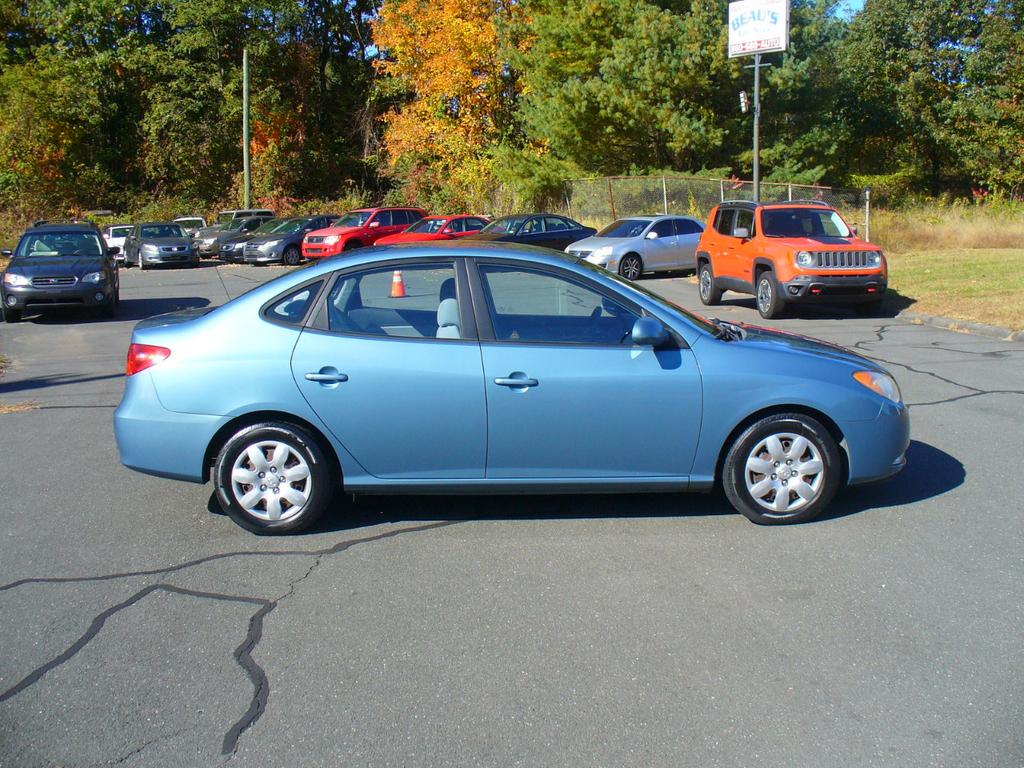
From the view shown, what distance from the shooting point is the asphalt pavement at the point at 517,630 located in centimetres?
345

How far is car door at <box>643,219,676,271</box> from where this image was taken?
74.5 ft

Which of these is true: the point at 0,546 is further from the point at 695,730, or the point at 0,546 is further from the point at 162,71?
the point at 162,71

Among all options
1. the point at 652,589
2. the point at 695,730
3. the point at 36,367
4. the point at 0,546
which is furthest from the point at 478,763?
the point at 36,367

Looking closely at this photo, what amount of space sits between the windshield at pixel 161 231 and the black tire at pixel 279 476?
27.5 metres

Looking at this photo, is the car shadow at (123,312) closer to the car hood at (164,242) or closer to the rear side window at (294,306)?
the car hood at (164,242)

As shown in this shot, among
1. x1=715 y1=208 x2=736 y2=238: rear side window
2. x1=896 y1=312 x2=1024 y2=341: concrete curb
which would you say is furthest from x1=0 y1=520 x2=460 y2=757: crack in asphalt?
x1=715 y1=208 x2=736 y2=238: rear side window

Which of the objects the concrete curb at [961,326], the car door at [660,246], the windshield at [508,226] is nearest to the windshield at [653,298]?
the concrete curb at [961,326]

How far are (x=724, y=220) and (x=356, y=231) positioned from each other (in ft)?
50.5

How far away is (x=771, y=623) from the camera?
431 cm

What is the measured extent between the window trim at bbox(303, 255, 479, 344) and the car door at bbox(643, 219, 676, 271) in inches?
690

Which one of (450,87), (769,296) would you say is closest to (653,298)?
(769,296)

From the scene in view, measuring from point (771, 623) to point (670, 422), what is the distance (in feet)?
4.53

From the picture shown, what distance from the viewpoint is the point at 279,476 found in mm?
5406

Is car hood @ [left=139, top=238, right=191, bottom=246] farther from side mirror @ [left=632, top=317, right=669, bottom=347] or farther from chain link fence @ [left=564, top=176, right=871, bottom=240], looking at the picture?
side mirror @ [left=632, top=317, right=669, bottom=347]
